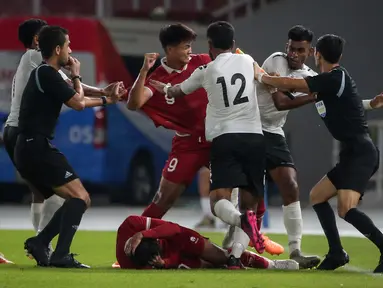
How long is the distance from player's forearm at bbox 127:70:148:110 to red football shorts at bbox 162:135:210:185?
0.60 m

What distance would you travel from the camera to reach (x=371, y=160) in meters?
12.7

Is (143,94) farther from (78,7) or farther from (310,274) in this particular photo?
(78,7)

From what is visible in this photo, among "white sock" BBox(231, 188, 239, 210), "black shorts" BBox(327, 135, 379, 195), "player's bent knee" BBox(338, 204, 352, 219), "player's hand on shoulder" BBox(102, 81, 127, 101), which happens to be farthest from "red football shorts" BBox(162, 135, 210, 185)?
"player's bent knee" BBox(338, 204, 352, 219)

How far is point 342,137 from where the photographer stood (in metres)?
12.7

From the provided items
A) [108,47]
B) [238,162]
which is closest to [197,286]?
[238,162]

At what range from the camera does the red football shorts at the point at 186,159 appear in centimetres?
1350

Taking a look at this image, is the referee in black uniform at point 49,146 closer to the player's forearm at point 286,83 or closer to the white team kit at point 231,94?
the white team kit at point 231,94

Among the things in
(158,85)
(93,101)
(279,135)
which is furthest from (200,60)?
(93,101)

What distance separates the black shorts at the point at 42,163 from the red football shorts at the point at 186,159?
1120 mm

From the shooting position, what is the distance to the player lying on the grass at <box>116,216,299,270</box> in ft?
40.5

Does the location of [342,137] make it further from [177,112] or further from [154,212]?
[154,212]

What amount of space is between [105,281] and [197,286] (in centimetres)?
83

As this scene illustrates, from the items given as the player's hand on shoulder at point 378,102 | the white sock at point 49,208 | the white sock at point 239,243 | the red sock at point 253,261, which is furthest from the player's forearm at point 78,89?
the player's hand on shoulder at point 378,102

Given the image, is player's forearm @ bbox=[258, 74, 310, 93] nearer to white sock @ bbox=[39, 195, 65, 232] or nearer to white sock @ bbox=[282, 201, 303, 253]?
white sock @ bbox=[282, 201, 303, 253]
